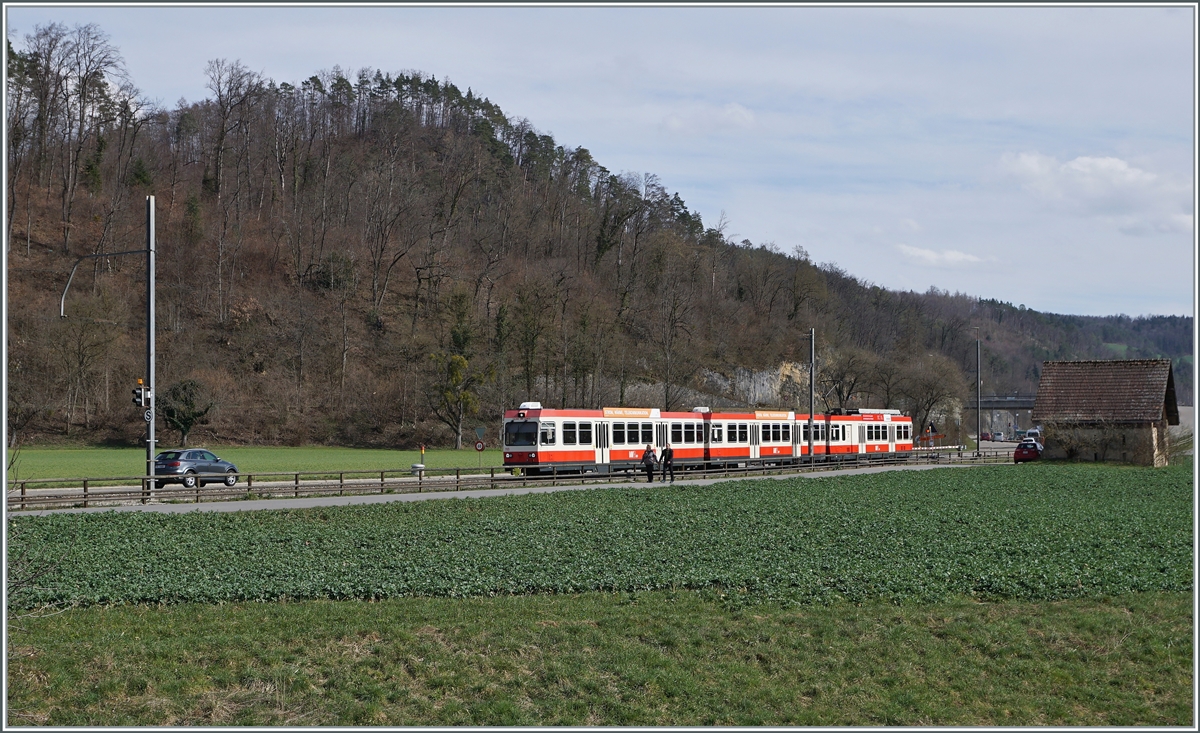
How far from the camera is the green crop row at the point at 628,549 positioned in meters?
16.5

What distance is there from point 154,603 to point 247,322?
245 ft

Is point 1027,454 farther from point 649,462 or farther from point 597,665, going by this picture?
point 597,665

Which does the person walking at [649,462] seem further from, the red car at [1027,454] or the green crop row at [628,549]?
the red car at [1027,454]

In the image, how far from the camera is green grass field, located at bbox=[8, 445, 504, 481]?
147 feet

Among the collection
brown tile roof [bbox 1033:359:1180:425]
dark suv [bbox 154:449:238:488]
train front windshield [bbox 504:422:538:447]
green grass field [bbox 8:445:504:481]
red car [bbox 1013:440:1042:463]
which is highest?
brown tile roof [bbox 1033:359:1180:425]

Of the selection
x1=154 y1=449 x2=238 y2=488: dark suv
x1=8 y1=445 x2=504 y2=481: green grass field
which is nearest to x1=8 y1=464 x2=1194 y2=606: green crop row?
x1=154 y1=449 x2=238 y2=488: dark suv

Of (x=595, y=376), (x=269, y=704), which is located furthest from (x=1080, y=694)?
(x=595, y=376)

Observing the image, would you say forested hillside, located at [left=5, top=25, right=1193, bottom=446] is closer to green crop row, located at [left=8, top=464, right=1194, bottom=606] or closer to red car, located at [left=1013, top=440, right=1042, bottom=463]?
red car, located at [left=1013, top=440, right=1042, bottom=463]

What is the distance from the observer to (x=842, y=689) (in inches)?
471

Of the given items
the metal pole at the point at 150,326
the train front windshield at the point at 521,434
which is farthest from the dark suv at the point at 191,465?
the train front windshield at the point at 521,434

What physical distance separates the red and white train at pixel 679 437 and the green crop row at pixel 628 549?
1209 centimetres

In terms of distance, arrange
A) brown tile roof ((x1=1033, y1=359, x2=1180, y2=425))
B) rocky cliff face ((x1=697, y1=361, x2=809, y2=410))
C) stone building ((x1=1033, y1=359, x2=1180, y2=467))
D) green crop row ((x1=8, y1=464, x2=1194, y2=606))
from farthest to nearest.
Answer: rocky cliff face ((x1=697, y1=361, x2=809, y2=410)) < brown tile roof ((x1=1033, y1=359, x2=1180, y2=425)) < stone building ((x1=1033, y1=359, x2=1180, y2=467)) < green crop row ((x1=8, y1=464, x2=1194, y2=606))

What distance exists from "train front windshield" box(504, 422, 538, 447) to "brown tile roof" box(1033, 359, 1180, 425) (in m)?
38.2

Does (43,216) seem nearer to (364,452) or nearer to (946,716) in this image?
(364,452)
